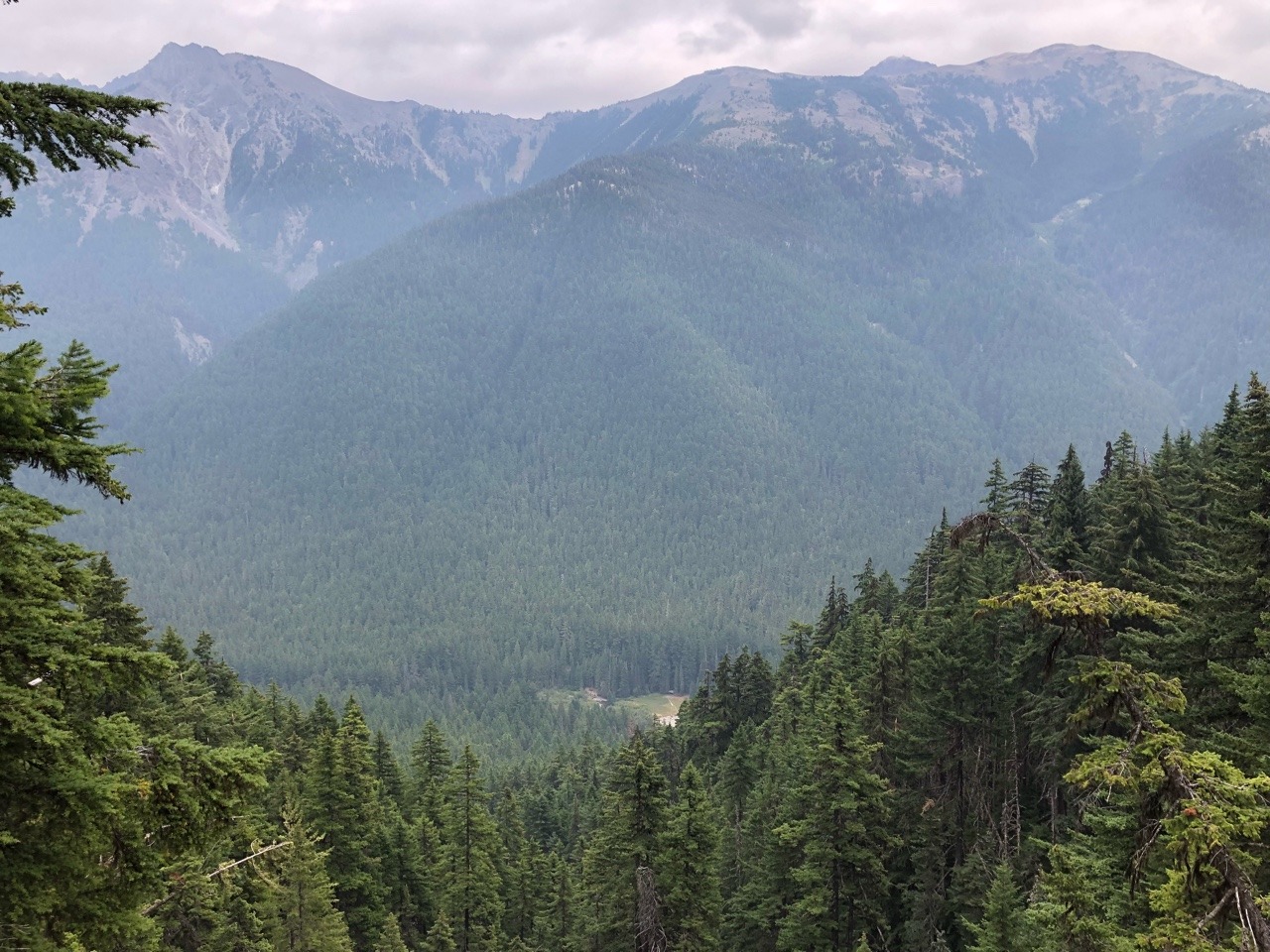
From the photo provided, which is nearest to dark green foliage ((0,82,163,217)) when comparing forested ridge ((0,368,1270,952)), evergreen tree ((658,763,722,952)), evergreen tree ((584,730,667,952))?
forested ridge ((0,368,1270,952))

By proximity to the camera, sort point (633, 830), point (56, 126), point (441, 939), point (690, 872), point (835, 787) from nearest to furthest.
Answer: point (56, 126)
point (633, 830)
point (690, 872)
point (835, 787)
point (441, 939)

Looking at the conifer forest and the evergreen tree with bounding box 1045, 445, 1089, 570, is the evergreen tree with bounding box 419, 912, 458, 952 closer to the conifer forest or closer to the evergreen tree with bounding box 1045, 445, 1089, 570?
the conifer forest

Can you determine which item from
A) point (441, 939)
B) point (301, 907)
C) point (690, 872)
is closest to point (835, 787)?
point (690, 872)

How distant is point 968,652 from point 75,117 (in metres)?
35.4

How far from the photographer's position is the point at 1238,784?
8.86 m

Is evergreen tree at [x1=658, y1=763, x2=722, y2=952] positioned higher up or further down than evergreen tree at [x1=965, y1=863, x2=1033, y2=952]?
further down

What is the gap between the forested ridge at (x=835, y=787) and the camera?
8844 mm

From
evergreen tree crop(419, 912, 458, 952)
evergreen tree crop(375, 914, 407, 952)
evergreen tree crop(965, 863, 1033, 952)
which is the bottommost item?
evergreen tree crop(419, 912, 458, 952)

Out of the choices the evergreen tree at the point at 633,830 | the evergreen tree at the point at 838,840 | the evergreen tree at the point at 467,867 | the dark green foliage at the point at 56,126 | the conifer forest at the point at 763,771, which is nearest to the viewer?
the dark green foliage at the point at 56,126

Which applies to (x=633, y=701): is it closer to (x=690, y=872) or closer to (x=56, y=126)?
(x=690, y=872)

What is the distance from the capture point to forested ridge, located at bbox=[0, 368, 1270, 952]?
8844mm

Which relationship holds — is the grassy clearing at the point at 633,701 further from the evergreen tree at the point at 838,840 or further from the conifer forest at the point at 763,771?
the evergreen tree at the point at 838,840

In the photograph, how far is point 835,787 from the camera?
32.4m

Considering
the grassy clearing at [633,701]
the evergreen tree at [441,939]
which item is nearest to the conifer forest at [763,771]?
the evergreen tree at [441,939]
